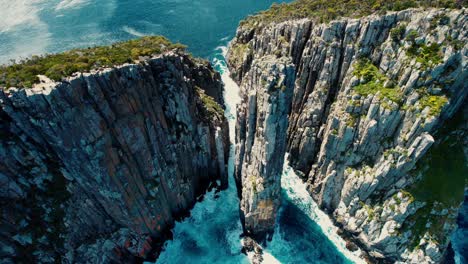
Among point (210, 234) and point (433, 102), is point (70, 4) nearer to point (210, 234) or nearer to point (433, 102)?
point (210, 234)

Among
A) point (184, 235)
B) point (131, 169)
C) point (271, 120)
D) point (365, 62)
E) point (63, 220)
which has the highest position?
point (365, 62)

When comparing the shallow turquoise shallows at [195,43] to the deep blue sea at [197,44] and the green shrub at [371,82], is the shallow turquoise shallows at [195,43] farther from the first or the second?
the green shrub at [371,82]

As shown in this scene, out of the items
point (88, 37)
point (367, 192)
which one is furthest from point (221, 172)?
point (88, 37)

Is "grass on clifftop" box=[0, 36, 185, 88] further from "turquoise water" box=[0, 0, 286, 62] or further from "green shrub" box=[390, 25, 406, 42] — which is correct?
"turquoise water" box=[0, 0, 286, 62]

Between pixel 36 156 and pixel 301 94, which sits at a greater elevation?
pixel 36 156

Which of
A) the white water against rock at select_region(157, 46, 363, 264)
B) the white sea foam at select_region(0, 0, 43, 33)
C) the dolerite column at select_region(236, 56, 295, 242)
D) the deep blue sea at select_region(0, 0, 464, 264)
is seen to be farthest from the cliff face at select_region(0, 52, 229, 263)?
the white sea foam at select_region(0, 0, 43, 33)

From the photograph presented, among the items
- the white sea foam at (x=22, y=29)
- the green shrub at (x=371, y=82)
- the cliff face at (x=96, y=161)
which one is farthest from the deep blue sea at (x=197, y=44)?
the green shrub at (x=371, y=82)

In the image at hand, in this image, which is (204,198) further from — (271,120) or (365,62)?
(365,62)
